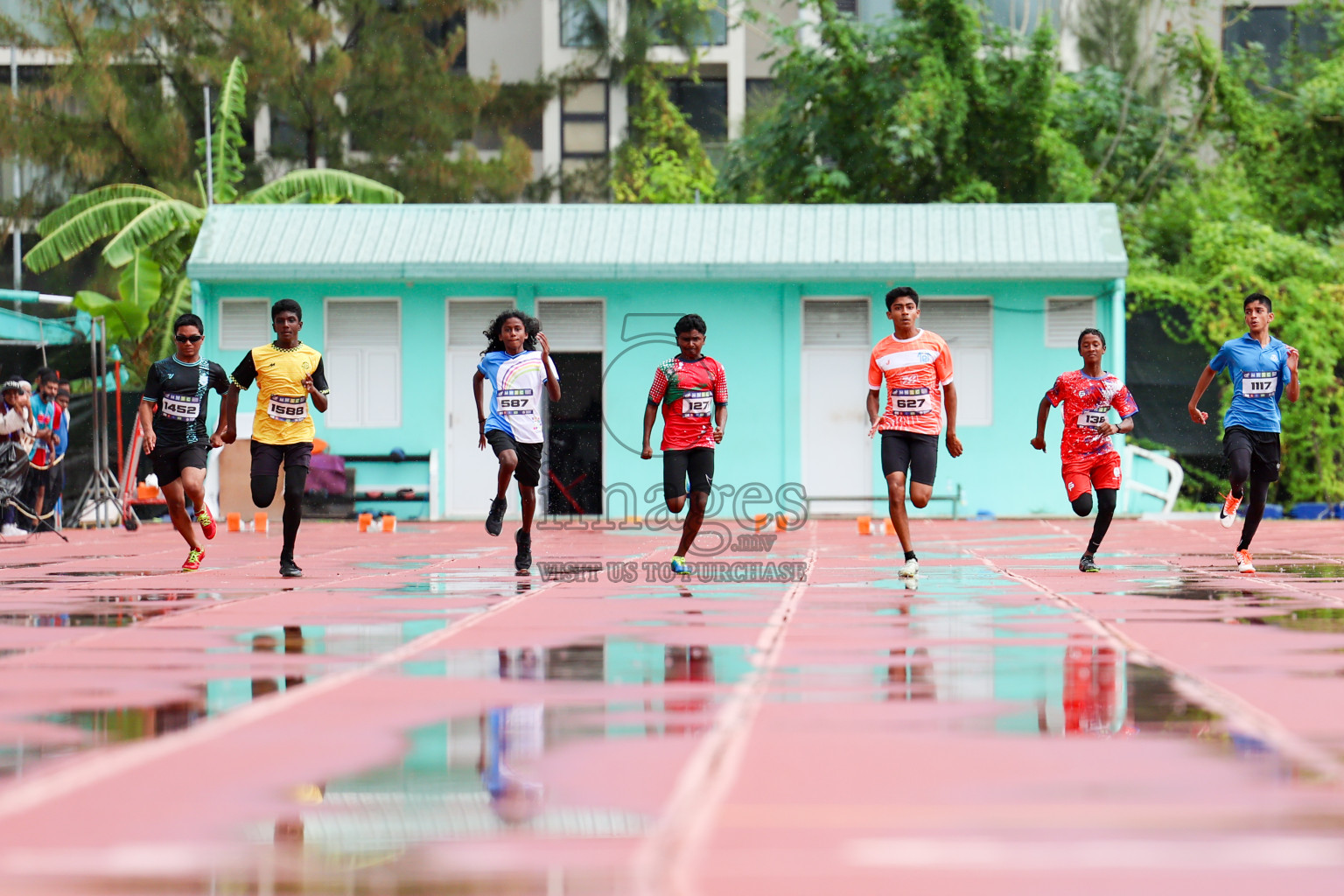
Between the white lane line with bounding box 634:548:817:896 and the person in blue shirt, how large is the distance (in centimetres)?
636

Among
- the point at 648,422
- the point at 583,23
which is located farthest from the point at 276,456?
the point at 583,23

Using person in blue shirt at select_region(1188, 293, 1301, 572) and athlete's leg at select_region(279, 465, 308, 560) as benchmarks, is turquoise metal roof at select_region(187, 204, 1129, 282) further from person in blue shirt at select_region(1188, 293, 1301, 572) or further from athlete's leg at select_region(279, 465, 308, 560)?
athlete's leg at select_region(279, 465, 308, 560)

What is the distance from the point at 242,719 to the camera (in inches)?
227

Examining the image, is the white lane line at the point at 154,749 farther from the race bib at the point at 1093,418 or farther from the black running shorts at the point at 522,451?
the race bib at the point at 1093,418

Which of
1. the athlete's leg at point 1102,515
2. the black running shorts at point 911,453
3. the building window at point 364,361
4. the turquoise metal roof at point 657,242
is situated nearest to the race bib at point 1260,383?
the athlete's leg at point 1102,515

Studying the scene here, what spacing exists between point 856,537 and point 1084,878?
1516 centimetres

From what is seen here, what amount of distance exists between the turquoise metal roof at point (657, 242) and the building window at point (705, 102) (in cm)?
2144

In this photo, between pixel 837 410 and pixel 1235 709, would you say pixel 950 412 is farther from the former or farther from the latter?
pixel 837 410

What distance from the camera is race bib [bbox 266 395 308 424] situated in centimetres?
1221

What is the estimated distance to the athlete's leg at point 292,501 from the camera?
476 inches

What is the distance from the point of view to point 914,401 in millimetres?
11141

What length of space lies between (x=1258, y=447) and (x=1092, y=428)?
118 cm

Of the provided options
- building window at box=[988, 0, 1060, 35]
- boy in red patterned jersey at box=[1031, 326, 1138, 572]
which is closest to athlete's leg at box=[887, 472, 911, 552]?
boy in red patterned jersey at box=[1031, 326, 1138, 572]

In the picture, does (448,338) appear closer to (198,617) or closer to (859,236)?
(859,236)
